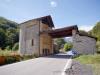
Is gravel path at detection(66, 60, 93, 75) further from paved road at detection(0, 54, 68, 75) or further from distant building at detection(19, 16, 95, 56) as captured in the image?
distant building at detection(19, 16, 95, 56)

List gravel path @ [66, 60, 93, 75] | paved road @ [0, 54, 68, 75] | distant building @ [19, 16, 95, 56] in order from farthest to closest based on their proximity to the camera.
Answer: distant building @ [19, 16, 95, 56]
paved road @ [0, 54, 68, 75]
gravel path @ [66, 60, 93, 75]

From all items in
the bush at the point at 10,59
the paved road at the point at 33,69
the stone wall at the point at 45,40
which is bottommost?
the paved road at the point at 33,69

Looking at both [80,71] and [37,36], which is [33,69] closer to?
[80,71]

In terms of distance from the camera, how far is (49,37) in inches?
1556

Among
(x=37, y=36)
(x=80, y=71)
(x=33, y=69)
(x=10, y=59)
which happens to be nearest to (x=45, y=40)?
(x=37, y=36)

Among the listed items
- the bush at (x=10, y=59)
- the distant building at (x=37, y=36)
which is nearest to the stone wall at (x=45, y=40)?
the distant building at (x=37, y=36)

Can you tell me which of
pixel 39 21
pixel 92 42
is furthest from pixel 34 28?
pixel 92 42

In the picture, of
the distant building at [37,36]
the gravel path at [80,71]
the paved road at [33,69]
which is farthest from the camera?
the distant building at [37,36]

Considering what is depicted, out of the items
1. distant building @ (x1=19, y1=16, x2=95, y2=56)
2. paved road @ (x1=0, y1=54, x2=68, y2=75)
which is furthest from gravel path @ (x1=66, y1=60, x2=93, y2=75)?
distant building @ (x1=19, y1=16, x2=95, y2=56)

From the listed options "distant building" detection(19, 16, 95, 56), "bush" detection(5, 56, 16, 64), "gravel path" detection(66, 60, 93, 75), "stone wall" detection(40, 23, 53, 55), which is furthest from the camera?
"stone wall" detection(40, 23, 53, 55)

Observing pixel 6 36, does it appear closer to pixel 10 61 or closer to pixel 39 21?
pixel 39 21

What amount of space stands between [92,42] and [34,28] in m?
12.5

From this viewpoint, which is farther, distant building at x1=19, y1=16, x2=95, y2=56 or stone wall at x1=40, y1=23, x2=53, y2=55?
stone wall at x1=40, y1=23, x2=53, y2=55

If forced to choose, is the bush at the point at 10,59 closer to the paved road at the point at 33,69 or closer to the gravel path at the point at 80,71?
the paved road at the point at 33,69
